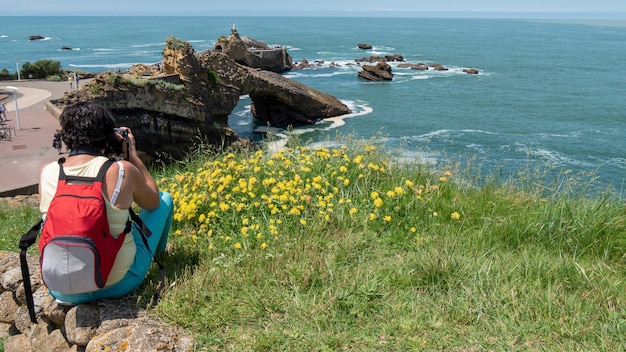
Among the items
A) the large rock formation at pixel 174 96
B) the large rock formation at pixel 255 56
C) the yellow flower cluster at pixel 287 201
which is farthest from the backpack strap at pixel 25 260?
the large rock formation at pixel 255 56

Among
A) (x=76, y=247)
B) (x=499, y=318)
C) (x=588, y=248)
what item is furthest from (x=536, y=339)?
(x=76, y=247)

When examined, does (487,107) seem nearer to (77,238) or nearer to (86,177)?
(86,177)

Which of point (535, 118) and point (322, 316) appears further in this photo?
point (535, 118)

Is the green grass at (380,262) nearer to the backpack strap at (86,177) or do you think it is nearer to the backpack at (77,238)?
the backpack at (77,238)

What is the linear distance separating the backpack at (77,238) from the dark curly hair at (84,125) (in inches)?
7.0

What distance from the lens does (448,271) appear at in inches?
151

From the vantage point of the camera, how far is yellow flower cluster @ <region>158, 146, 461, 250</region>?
4633 mm

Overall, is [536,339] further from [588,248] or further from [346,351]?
[588,248]

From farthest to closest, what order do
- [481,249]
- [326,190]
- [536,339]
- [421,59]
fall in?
[421,59] → [326,190] → [481,249] → [536,339]

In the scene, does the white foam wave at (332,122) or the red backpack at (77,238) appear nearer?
the red backpack at (77,238)

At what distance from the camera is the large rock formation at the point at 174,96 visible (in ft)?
71.2

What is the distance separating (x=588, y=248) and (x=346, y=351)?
2.78m

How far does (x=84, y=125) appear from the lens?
318 centimetres

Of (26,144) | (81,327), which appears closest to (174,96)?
(26,144)
